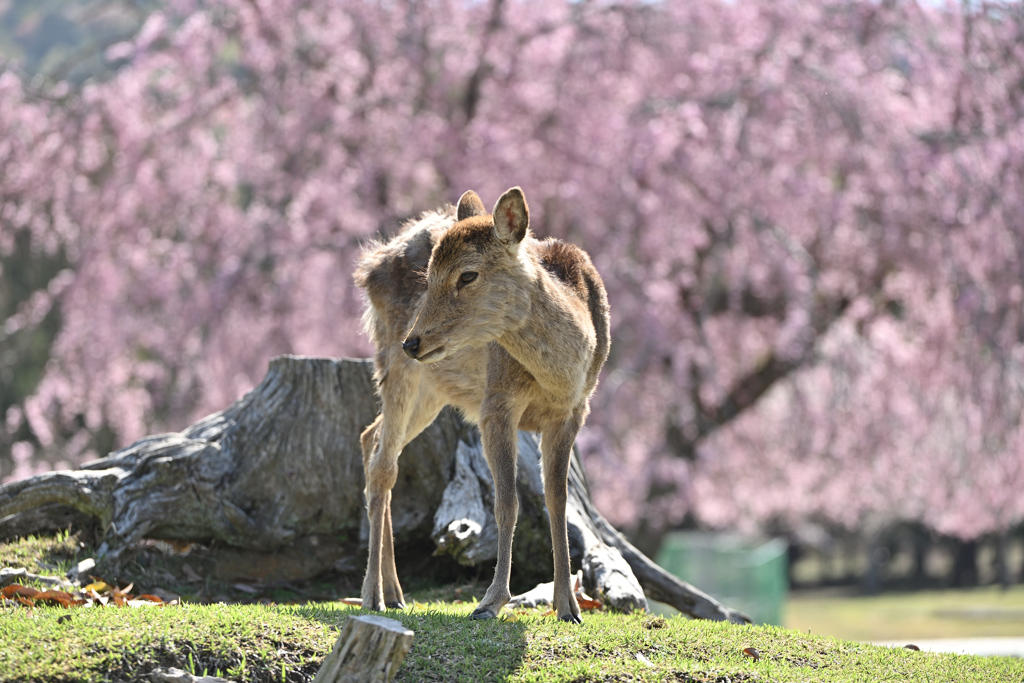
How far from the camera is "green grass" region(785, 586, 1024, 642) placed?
68.7ft

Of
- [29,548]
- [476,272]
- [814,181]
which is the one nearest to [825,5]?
[814,181]

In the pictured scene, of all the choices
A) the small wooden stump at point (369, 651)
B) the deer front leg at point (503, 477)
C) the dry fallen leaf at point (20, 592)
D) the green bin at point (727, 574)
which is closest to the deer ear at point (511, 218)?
the deer front leg at point (503, 477)

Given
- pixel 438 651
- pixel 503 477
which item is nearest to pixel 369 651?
pixel 438 651

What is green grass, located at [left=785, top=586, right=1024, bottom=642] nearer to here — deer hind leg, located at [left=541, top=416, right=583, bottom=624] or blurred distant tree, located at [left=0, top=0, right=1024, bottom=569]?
blurred distant tree, located at [left=0, top=0, right=1024, bottom=569]

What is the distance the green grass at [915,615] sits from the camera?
2094cm

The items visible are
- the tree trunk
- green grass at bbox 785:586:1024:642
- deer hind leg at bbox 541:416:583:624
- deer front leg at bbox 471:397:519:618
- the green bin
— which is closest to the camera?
deer front leg at bbox 471:397:519:618

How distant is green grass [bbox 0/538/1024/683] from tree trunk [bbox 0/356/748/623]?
5.05ft

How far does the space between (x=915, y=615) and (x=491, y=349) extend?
24.1 metres

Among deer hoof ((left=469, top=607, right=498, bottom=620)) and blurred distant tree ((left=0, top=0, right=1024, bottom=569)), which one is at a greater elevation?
blurred distant tree ((left=0, top=0, right=1024, bottom=569))

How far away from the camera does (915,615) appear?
1032 inches

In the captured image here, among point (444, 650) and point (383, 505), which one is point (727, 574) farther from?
point (444, 650)

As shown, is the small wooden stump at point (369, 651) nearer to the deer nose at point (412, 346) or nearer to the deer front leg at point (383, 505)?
the deer nose at point (412, 346)

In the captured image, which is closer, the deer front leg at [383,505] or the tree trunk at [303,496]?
the deer front leg at [383,505]

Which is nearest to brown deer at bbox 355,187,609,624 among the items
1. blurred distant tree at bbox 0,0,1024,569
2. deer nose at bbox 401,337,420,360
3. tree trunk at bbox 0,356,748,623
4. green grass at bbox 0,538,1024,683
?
deer nose at bbox 401,337,420,360
